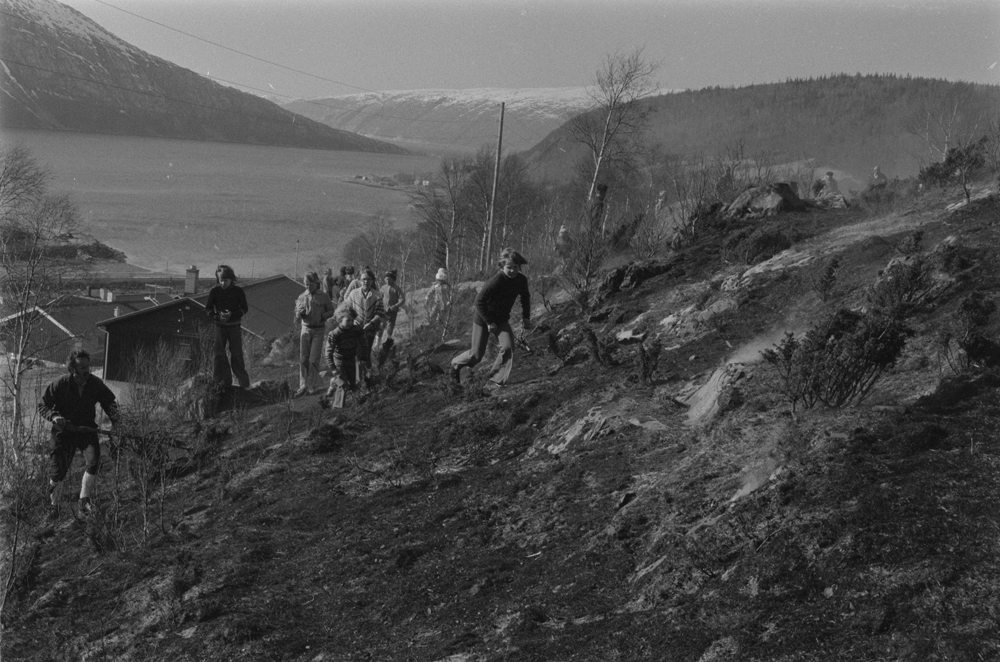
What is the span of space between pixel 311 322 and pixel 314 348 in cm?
50

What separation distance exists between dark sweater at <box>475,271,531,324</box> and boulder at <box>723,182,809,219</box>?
7.54 metres

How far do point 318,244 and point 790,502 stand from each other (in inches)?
4371

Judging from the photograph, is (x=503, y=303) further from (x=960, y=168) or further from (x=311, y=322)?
(x=960, y=168)

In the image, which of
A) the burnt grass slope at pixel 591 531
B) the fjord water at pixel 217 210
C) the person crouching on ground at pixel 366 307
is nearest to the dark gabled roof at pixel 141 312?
the person crouching on ground at pixel 366 307

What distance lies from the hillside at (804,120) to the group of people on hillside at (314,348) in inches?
3501

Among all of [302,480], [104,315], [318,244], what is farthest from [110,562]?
[318,244]

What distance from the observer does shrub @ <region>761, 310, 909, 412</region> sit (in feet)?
19.1

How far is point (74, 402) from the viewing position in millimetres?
8023

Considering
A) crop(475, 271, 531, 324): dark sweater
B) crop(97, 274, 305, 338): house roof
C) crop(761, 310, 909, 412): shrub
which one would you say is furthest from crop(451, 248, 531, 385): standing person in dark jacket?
crop(97, 274, 305, 338): house roof

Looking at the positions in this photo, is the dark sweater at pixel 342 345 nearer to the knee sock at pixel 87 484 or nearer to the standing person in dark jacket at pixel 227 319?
the standing person in dark jacket at pixel 227 319

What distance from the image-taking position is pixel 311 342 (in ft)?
40.6

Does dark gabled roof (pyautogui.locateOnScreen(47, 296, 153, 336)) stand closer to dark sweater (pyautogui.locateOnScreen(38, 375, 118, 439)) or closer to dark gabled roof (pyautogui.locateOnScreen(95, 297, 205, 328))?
dark gabled roof (pyautogui.locateOnScreen(95, 297, 205, 328))

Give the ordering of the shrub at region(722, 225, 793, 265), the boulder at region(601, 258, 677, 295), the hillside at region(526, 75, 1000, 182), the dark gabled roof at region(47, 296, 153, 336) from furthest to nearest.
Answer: the hillside at region(526, 75, 1000, 182)
the dark gabled roof at region(47, 296, 153, 336)
the boulder at region(601, 258, 677, 295)
the shrub at region(722, 225, 793, 265)

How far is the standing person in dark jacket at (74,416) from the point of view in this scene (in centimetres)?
794
